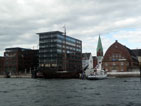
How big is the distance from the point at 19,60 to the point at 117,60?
74.5 m

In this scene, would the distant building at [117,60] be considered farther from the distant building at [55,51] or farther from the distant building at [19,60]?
the distant building at [19,60]

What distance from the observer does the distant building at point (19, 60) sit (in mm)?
154250

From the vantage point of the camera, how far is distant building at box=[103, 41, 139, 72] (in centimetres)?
12019

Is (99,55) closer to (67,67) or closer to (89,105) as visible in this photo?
(67,67)

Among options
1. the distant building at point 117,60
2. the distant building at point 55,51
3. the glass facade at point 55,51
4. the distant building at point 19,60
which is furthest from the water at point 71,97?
the distant building at point 19,60

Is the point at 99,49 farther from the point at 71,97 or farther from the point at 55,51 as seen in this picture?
the point at 71,97

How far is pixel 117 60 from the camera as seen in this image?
12231cm

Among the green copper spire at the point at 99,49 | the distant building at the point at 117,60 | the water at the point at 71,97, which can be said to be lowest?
the water at the point at 71,97

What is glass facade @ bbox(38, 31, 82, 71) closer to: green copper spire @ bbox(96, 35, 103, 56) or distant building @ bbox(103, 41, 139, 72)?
green copper spire @ bbox(96, 35, 103, 56)

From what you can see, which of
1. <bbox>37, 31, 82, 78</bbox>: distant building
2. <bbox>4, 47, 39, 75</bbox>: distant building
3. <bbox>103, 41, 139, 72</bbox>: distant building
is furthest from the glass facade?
<bbox>103, 41, 139, 72</bbox>: distant building

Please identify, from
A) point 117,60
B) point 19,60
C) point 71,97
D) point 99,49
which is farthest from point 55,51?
point 71,97

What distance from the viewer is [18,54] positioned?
154 metres

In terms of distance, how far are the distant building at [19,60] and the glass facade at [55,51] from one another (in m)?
17.2

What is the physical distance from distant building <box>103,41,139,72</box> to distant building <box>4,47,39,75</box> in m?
57.9
